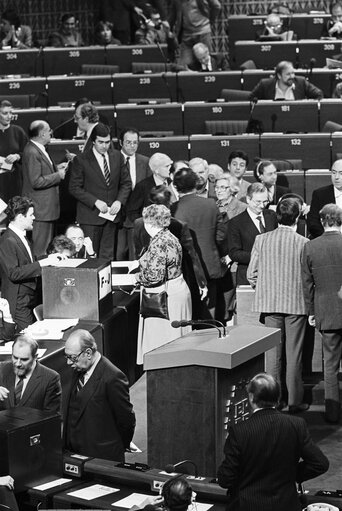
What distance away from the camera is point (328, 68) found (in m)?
13.6

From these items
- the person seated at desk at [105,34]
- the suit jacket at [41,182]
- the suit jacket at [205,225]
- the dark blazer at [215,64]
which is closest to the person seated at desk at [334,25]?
the dark blazer at [215,64]

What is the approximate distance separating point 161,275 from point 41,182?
2390 mm

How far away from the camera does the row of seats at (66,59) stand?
14250 millimetres

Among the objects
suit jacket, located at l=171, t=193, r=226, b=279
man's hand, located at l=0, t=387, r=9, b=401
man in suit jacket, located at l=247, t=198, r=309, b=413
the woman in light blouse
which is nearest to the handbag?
the woman in light blouse

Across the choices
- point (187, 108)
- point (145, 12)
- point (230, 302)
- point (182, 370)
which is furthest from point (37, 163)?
point (145, 12)

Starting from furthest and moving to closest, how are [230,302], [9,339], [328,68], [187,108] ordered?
[328,68]
[187,108]
[230,302]
[9,339]

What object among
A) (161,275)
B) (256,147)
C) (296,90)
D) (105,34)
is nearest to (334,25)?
(105,34)

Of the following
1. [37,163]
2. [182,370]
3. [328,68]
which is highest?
[328,68]

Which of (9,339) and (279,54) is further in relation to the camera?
(279,54)

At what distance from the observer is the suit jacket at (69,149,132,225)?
977cm

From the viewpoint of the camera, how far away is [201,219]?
8.63m

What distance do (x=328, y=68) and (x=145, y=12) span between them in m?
3.25

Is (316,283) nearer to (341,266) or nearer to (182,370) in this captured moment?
(341,266)

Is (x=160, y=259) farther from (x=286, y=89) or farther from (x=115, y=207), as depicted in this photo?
(x=286, y=89)
